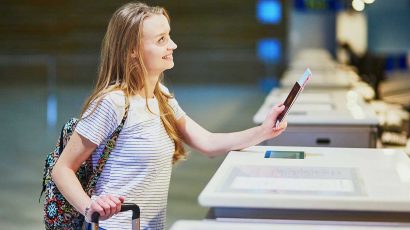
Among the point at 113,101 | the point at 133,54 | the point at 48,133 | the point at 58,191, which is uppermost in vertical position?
the point at 133,54

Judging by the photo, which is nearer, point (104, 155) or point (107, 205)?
point (107, 205)

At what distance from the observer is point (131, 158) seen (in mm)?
2676

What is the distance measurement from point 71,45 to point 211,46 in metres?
5.43

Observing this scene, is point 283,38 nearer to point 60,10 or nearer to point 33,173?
point 60,10

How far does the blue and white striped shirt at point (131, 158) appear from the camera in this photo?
2.63m

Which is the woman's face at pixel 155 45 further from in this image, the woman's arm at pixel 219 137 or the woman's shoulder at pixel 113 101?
the woman's arm at pixel 219 137

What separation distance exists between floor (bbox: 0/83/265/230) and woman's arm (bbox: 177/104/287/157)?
247 centimetres

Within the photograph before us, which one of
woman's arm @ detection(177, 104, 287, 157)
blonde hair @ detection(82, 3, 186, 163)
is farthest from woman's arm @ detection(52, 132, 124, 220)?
woman's arm @ detection(177, 104, 287, 157)

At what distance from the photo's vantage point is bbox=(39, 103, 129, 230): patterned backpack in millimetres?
2645

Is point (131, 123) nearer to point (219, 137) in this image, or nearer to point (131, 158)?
point (131, 158)

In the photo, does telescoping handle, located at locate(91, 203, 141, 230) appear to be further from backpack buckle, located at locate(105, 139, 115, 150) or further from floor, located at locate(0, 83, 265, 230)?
floor, located at locate(0, 83, 265, 230)

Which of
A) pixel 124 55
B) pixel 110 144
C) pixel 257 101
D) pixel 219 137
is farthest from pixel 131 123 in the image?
pixel 257 101

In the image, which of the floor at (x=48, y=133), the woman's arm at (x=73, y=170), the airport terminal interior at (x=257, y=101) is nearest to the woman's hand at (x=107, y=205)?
the woman's arm at (x=73, y=170)

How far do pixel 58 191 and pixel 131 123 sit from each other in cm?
32
